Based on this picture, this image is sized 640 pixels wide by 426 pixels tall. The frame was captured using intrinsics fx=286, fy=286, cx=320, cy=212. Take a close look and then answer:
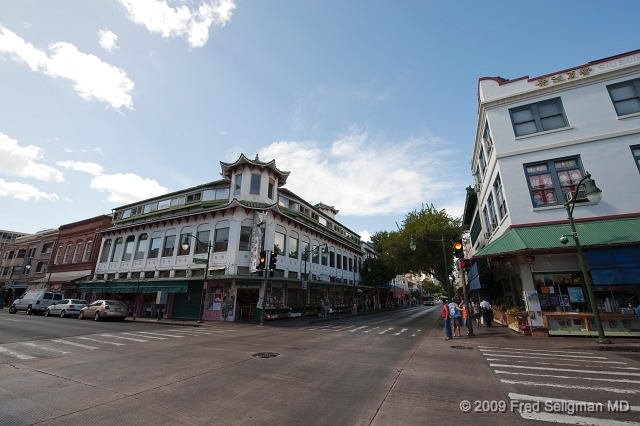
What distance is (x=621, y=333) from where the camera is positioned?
12.4m

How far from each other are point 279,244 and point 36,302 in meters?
24.9

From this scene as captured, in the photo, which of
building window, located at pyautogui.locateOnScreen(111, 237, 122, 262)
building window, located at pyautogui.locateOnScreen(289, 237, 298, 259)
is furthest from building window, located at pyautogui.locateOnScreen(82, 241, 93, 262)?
building window, located at pyautogui.locateOnScreen(289, 237, 298, 259)

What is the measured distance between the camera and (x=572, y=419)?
4352 millimetres

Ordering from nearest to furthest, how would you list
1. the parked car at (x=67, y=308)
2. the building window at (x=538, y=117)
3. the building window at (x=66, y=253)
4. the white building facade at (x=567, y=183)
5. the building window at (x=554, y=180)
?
1. the white building facade at (x=567, y=183)
2. the building window at (x=554, y=180)
3. the building window at (x=538, y=117)
4. the parked car at (x=67, y=308)
5. the building window at (x=66, y=253)

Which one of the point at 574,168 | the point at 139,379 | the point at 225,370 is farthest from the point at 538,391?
the point at 574,168

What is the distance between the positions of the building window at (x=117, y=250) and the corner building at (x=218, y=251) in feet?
0.43

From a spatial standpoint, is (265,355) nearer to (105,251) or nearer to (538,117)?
(538,117)

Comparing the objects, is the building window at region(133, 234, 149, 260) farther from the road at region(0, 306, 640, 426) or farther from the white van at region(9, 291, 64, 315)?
the road at region(0, 306, 640, 426)

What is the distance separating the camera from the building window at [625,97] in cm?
1497

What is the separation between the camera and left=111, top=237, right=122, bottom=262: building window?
3384 cm

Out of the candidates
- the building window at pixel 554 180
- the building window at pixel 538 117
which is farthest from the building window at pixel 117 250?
the building window at pixel 538 117

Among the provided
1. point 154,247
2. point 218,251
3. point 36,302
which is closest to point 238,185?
point 218,251

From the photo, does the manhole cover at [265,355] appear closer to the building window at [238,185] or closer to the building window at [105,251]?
the building window at [238,185]

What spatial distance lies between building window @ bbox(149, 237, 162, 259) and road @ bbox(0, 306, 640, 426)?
20.1m
